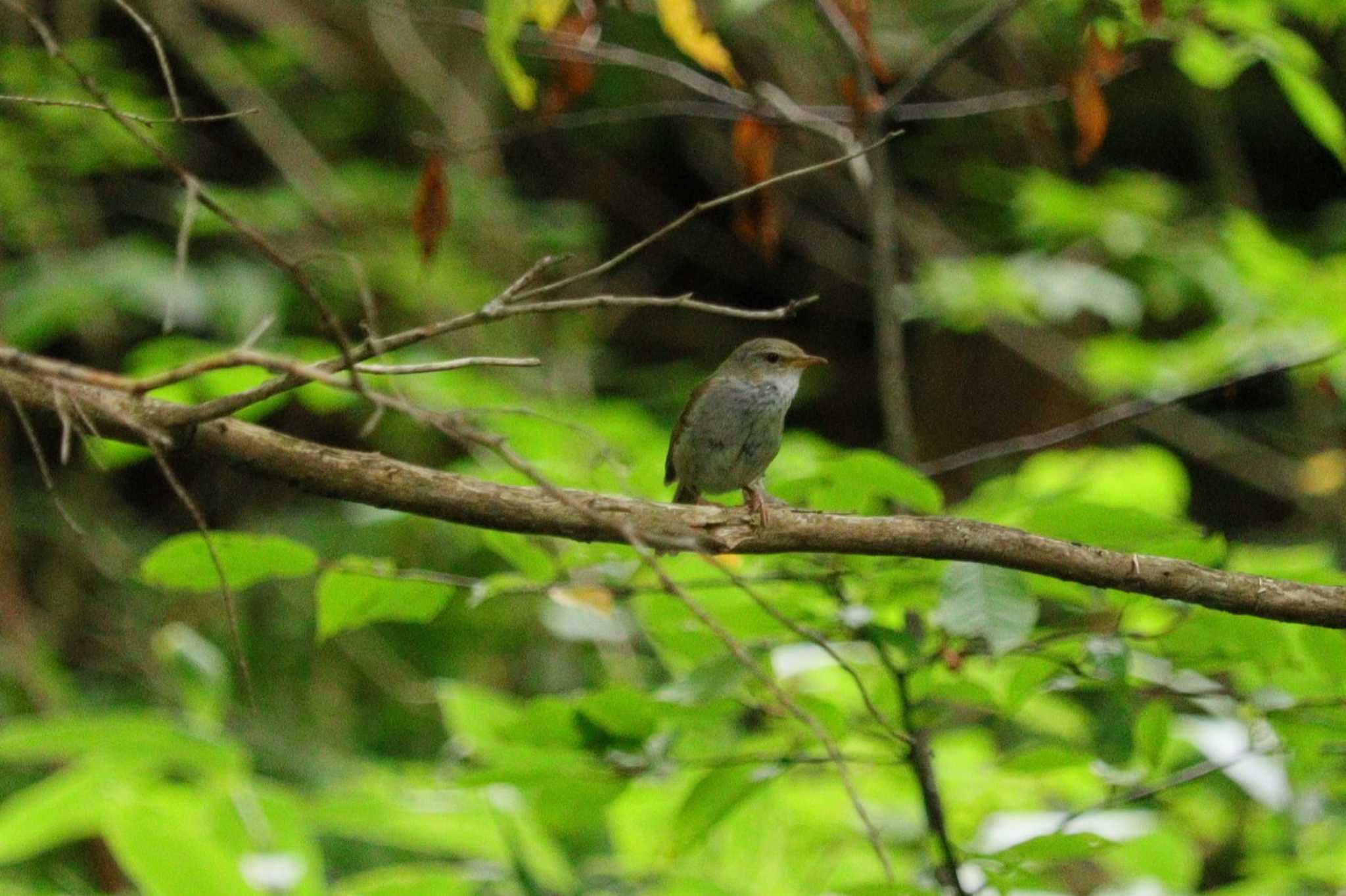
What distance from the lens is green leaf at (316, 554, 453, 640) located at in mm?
2475

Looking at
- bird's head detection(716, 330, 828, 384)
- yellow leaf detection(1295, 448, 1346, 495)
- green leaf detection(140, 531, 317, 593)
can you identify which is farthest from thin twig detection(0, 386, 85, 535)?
yellow leaf detection(1295, 448, 1346, 495)

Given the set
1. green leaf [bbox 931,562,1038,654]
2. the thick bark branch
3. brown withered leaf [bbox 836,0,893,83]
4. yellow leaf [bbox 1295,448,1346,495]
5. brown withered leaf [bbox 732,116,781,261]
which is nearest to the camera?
green leaf [bbox 931,562,1038,654]

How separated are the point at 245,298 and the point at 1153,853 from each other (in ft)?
14.0

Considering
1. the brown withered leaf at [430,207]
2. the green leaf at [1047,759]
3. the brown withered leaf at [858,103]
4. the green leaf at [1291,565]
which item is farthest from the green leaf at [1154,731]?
the brown withered leaf at [430,207]

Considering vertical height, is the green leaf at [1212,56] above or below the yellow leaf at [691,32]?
above

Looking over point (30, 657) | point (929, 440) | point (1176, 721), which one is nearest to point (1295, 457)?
point (929, 440)

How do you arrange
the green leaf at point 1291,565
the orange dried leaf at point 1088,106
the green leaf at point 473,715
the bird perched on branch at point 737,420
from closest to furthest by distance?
the green leaf at point 1291,565
the green leaf at point 473,715
the orange dried leaf at point 1088,106
the bird perched on branch at point 737,420

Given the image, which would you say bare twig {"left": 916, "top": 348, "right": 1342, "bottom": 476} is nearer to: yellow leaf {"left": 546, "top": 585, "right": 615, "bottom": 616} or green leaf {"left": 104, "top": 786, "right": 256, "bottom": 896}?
yellow leaf {"left": 546, "top": 585, "right": 615, "bottom": 616}

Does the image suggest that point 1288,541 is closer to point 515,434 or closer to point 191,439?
point 515,434

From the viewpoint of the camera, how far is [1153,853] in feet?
10.1

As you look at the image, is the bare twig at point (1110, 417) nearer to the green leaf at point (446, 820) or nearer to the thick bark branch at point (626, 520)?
the thick bark branch at point (626, 520)

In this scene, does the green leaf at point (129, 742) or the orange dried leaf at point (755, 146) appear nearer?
the green leaf at point (129, 742)

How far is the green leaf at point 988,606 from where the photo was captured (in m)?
2.09

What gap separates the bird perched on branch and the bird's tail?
73 mm
